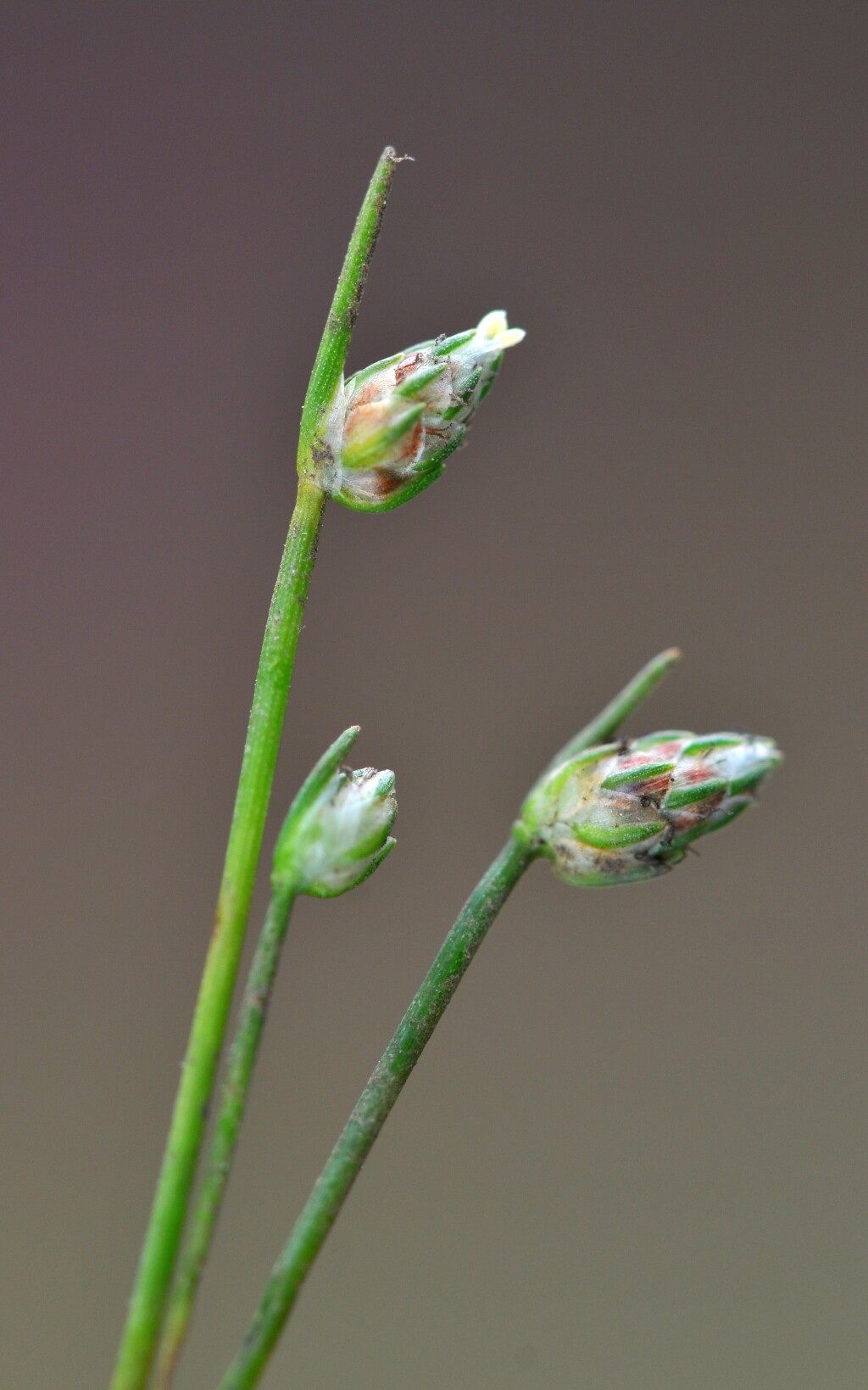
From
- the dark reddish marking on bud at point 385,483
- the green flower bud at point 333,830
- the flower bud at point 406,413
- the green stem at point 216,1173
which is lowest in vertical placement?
the green stem at point 216,1173

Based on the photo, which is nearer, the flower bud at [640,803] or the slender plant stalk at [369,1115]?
the slender plant stalk at [369,1115]

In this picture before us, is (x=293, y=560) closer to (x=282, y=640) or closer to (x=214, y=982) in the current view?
(x=282, y=640)

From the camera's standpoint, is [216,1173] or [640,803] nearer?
[216,1173]

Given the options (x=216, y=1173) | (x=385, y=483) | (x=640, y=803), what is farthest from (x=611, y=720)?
(x=216, y=1173)

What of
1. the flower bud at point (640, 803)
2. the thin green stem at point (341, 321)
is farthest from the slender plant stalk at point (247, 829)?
the flower bud at point (640, 803)

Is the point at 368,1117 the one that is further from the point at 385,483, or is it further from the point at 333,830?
the point at 385,483

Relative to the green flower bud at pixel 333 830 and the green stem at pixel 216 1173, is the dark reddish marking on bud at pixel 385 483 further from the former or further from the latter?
the green stem at pixel 216 1173
